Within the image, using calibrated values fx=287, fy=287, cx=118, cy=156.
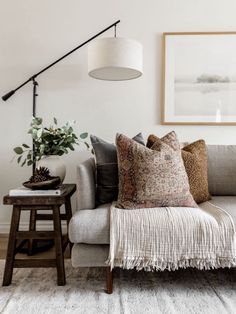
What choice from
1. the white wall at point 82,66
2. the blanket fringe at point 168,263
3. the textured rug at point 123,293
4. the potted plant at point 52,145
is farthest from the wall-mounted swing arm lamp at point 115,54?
the textured rug at point 123,293

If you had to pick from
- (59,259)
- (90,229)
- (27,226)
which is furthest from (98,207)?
(27,226)

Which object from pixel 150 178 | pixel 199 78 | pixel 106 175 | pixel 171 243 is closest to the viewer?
pixel 171 243

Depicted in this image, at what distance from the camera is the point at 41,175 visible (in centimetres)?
182

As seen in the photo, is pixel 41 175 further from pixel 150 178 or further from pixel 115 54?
pixel 115 54

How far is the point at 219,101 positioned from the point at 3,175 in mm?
2022

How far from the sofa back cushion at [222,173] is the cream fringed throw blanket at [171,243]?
623 mm

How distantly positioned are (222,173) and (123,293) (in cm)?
111

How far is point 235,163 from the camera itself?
6.93 feet

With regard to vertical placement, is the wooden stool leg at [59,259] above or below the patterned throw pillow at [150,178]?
below

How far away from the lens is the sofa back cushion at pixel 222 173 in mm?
2094

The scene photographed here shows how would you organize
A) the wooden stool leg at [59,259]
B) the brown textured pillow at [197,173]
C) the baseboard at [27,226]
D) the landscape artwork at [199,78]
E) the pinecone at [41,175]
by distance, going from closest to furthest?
the wooden stool leg at [59,259] < the pinecone at [41,175] < the brown textured pillow at [197,173] < the landscape artwork at [199,78] < the baseboard at [27,226]

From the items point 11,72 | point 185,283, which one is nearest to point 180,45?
point 11,72

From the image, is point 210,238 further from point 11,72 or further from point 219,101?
point 11,72

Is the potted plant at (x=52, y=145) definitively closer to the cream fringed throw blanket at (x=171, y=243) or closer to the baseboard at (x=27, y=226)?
the cream fringed throw blanket at (x=171, y=243)
